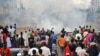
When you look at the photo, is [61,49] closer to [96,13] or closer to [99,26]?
[99,26]

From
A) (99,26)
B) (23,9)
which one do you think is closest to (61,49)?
(99,26)

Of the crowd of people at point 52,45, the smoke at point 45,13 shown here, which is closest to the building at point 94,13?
the smoke at point 45,13

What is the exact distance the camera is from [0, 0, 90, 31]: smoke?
4153 cm

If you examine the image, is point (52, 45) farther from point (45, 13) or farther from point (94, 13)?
point (45, 13)

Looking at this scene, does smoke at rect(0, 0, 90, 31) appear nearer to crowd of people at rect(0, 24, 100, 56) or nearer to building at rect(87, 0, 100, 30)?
building at rect(87, 0, 100, 30)

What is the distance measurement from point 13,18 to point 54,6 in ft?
26.2

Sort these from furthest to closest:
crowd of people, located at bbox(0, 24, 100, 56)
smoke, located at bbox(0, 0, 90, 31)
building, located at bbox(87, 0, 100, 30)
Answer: smoke, located at bbox(0, 0, 90, 31), building, located at bbox(87, 0, 100, 30), crowd of people, located at bbox(0, 24, 100, 56)

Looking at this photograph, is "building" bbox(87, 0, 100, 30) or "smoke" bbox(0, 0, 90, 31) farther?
"smoke" bbox(0, 0, 90, 31)

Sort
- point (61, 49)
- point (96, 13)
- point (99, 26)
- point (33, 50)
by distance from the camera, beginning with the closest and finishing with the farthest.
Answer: point (33, 50) → point (61, 49) → point (99, 26) → point (96, 13)

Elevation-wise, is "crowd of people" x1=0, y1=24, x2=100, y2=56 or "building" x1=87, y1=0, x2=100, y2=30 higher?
"crowd of people" x1=0, y1=24, x2=100, y2=56

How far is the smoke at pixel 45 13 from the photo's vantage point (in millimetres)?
41531

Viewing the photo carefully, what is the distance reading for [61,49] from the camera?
59.2 ft

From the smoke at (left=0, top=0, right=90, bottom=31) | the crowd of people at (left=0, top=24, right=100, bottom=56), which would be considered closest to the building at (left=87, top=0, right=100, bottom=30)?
the smoke at (left=0, top=0, right=90, bottom=31)

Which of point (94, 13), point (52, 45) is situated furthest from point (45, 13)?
point (52, 45)
